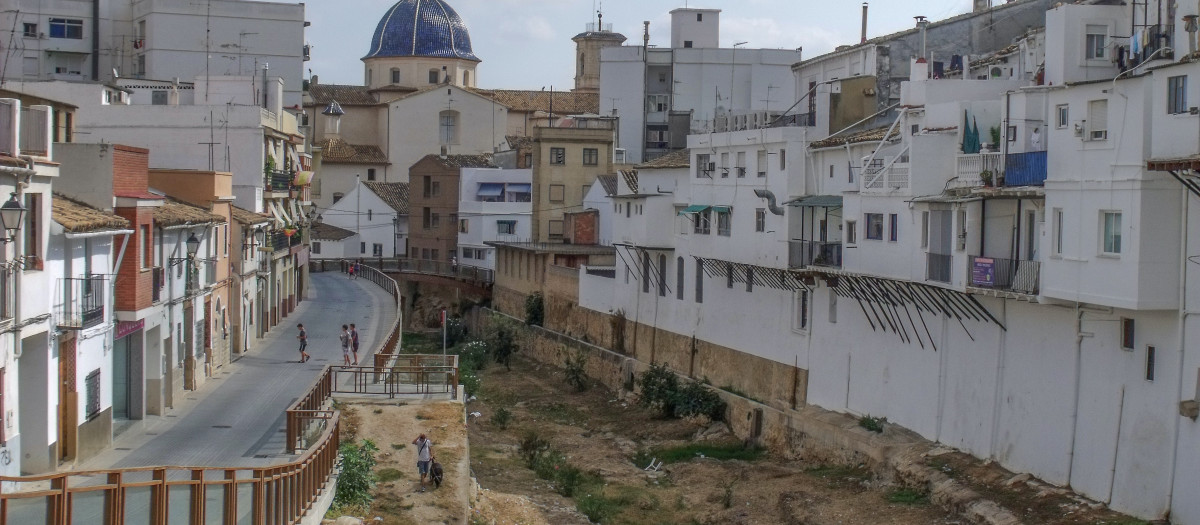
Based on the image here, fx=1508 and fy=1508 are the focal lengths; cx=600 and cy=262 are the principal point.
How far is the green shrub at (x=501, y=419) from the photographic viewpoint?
42028 mm

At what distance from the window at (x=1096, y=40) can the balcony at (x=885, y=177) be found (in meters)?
5.22

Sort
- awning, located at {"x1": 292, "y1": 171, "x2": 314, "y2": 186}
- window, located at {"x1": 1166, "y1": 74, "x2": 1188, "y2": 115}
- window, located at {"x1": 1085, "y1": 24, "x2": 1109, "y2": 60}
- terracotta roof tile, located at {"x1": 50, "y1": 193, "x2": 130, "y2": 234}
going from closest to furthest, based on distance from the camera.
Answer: window, located at {"x1": 1166, "y1": 74, "x2": 1188, "y2": 115} < terracotta roof tile, located at {"x1": 50, "y1": 193, "x2": 130, "y2": 234} < window, located at {"x1": 1085, "y1": 24, "x2": 1109, "y2": 60} < awning, located at {"x1": 292, "y1": 171, "x2": 314, "y2": 186}

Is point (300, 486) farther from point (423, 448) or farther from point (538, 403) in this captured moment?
point (538, 403)

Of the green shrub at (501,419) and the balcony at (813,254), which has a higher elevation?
the balcony at (813,254)

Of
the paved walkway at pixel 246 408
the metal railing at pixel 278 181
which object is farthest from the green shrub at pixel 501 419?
the metal railing at pixel 278 181

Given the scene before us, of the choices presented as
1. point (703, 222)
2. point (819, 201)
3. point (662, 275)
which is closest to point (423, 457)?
point (819, 201)

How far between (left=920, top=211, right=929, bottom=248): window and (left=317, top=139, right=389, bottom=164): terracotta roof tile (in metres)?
64.8

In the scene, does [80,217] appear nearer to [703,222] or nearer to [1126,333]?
[1126,333]

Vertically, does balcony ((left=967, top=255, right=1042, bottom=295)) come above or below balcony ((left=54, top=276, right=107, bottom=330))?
above

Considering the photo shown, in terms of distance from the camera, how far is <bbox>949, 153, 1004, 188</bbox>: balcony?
90.1ft

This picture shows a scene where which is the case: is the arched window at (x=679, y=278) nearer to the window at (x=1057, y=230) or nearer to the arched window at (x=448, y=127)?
the window at (x=1057, y=230)

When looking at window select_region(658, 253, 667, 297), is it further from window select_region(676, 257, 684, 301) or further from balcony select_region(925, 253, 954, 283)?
balcony select_region(925, 253, 954, 283)

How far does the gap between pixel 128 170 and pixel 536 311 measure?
32.2m

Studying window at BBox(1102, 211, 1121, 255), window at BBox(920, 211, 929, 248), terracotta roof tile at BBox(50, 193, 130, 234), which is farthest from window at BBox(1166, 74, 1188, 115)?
terracotta roof tile at BBox(50, 193, 130, 234)
